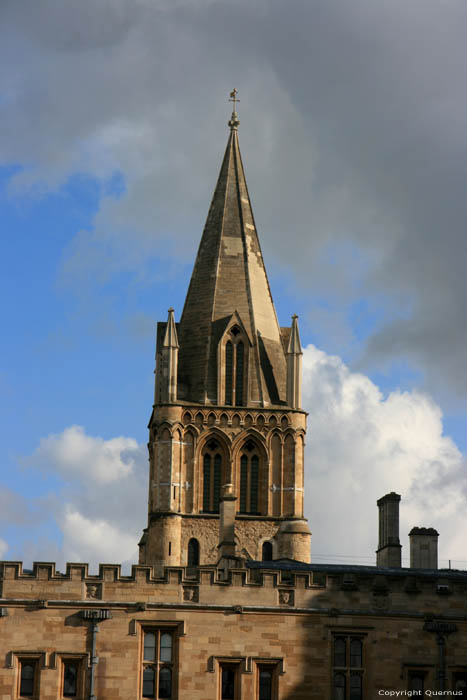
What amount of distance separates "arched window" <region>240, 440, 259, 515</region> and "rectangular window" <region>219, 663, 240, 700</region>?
1651 inches

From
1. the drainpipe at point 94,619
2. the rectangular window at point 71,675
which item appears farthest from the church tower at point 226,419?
the rectangular window at point 71,675

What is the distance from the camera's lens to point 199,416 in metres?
108

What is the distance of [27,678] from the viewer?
210 feet

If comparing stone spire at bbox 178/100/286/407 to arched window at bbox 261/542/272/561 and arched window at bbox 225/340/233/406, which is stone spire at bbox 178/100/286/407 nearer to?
arched window at bbox 225/340/233/406

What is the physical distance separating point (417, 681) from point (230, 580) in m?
7.72

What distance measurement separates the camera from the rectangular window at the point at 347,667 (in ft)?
214

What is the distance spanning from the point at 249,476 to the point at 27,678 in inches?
1763

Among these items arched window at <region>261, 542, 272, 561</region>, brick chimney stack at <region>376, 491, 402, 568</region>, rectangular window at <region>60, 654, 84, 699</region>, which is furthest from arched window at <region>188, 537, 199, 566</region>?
rectangular window at <region>60, 654, 84, 699</region>

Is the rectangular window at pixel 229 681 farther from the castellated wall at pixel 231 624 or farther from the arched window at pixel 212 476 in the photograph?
the arched window at pixel 212 476

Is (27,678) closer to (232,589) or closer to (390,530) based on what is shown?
(232,589)

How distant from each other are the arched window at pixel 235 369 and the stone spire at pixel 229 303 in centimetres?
44

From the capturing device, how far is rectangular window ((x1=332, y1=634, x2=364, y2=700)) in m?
65.2

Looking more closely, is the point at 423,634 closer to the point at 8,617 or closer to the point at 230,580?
the point at 230,580

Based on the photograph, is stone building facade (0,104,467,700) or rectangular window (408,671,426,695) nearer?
stone building facade (0,104,467,700)
